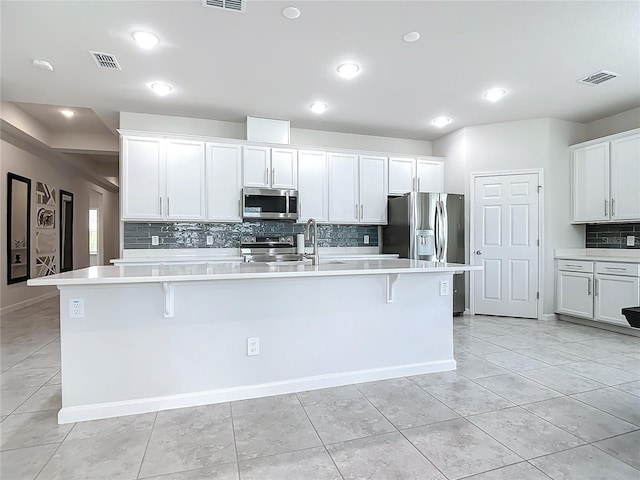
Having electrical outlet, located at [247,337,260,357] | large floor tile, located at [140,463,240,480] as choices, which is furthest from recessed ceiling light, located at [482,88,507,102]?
large floor tile, located at [140,463,240,480]

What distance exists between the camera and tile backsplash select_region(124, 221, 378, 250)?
455 cm

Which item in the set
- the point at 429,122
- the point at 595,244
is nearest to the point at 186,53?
the point at 429,122

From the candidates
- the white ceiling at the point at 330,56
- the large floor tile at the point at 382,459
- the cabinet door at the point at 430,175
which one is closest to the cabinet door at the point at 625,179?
the white ceiling at the point at 330,56

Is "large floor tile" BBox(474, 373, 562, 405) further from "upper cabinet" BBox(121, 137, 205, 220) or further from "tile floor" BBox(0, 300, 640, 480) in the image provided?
"upper cabinet" BBox(121, 137, 205, 220)

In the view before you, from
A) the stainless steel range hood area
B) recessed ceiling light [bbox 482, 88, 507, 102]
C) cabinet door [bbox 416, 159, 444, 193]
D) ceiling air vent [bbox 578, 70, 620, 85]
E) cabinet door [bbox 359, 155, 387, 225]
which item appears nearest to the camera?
ceiling air vent [bbox 578, 70, 620, 85]

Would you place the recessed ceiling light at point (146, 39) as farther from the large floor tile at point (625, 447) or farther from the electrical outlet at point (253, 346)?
the large floor tile at point (625, 447)

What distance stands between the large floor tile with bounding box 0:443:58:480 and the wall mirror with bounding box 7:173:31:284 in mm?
4542

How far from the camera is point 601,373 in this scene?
2924 millimetres

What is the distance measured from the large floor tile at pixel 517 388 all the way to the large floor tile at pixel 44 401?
3.05 metres

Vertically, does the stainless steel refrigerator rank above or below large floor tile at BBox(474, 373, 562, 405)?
above

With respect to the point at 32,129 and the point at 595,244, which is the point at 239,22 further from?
the point at 595,244

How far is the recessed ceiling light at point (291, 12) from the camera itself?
2521mm

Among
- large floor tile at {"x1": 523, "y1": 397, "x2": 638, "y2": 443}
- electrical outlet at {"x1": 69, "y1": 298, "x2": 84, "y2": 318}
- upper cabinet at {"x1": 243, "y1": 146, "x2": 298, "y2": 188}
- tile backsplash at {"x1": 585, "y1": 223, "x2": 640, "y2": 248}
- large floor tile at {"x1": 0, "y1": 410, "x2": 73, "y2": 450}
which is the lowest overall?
large floor tile at {"x1": 523, "y1": 397, "x2": 638, "y2": 443}

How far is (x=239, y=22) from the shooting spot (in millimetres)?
2688
